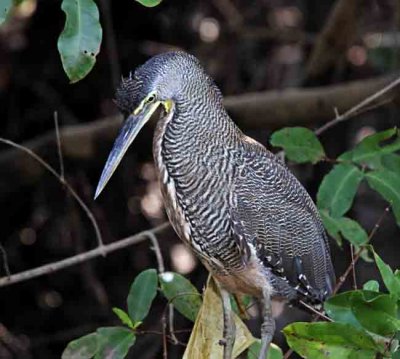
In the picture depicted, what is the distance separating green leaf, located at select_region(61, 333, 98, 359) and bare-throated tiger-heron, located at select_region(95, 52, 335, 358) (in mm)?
316

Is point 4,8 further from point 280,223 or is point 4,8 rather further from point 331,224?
point 331,224

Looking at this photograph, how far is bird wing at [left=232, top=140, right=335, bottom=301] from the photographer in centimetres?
290

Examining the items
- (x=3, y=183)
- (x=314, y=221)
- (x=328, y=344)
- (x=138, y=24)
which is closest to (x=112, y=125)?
(x=3, y=183)

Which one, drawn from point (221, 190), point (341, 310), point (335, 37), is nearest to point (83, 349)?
point (221, 190)

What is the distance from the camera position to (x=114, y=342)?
2949 mm

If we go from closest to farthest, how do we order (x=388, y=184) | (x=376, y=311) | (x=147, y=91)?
(x=376, y=311), (x=147, y=91), (x=388, y=184)

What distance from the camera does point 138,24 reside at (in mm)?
5023

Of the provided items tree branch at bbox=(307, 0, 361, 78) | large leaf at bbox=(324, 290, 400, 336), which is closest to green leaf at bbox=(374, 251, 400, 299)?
large leaf at bbox=(324, 290, 400, 336)

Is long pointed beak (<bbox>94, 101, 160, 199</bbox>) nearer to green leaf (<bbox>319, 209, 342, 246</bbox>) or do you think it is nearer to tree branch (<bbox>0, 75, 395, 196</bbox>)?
green leaf (<bbox>319, 209, 342, 246</bbox>)

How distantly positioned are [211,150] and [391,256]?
91.4 inches

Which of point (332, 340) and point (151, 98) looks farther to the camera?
point (151, 98)

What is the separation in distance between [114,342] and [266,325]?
1.18 ft

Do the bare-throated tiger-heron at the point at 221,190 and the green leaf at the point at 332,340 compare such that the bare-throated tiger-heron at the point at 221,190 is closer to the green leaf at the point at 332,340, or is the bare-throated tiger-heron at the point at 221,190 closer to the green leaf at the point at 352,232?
the green leaf at the point at 352,232

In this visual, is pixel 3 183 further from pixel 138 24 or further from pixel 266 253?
pixel 266 253
